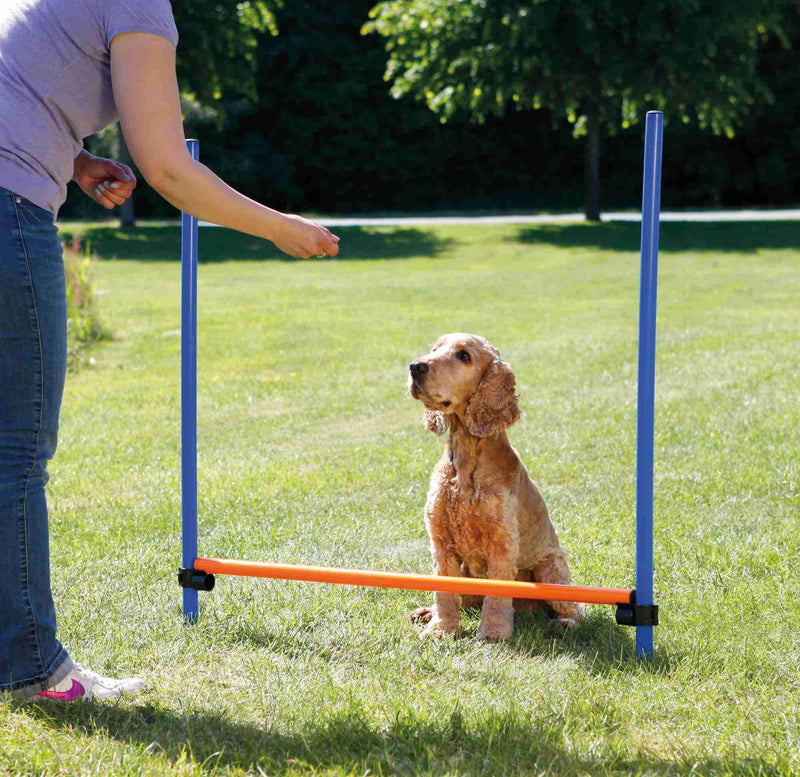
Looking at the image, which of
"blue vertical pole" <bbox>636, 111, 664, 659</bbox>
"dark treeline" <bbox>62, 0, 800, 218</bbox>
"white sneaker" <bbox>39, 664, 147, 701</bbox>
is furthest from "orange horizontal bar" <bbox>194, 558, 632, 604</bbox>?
"dark treeline" <bbox>62, 0, 800, 218</bbox>

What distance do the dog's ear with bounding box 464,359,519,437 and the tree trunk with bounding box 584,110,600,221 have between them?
2307cm

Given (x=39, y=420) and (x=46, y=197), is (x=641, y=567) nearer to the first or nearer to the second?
(x=39, y=420)

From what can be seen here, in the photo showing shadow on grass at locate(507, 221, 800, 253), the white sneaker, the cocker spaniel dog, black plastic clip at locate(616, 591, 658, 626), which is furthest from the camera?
shadow on grass at locate(507, 221, 800, 253)

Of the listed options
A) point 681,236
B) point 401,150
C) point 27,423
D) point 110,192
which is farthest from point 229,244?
point 27,423

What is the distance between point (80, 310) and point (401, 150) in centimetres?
2898

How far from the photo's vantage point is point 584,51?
2297 centimetres

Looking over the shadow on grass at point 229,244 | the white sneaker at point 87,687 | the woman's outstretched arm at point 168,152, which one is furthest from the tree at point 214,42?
the white sneaker at point 87,687

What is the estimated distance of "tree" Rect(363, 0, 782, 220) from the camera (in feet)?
74.7

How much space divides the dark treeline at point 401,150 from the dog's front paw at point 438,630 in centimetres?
3435

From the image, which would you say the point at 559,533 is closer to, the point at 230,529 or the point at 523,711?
the point at 230,529

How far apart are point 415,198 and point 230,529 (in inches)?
1394

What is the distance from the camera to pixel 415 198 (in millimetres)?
39344

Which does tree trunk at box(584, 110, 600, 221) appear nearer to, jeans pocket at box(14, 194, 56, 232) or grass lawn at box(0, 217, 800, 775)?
grass lawn at box(0, 217, 800, 775)

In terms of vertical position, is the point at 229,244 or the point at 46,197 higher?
the point at 229,244
